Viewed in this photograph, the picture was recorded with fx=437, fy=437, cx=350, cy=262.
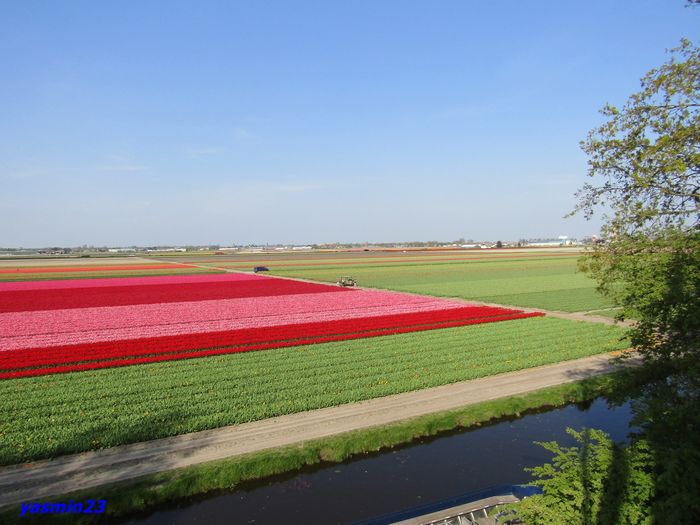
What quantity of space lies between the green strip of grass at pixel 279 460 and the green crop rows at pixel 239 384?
269 cm

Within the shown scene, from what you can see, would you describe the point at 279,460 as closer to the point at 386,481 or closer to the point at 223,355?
the point at 386,481

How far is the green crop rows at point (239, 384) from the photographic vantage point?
14328mm

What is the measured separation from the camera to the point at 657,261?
509 inches

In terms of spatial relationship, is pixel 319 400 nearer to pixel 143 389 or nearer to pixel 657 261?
pixel 143 389

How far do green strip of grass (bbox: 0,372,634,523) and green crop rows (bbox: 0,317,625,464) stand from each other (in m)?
2.69

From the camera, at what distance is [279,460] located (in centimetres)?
1279

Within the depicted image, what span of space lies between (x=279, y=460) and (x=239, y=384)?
6.87 meters

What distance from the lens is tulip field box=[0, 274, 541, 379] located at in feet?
79.7

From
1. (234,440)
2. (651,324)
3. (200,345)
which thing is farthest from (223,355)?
(651,324)

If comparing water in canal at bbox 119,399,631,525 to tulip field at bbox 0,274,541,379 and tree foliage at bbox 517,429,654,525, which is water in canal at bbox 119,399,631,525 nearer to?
tree foliage at bbox 517,429,654,525

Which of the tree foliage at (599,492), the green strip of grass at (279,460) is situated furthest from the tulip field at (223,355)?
the tree foliage at (599,492)

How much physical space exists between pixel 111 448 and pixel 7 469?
252 cm

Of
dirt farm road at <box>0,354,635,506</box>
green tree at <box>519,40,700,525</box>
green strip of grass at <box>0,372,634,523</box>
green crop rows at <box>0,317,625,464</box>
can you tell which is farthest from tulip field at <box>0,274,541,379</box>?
green tree at <box>519,40,700,525</box>

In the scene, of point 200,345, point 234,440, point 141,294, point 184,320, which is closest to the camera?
point 234,440
